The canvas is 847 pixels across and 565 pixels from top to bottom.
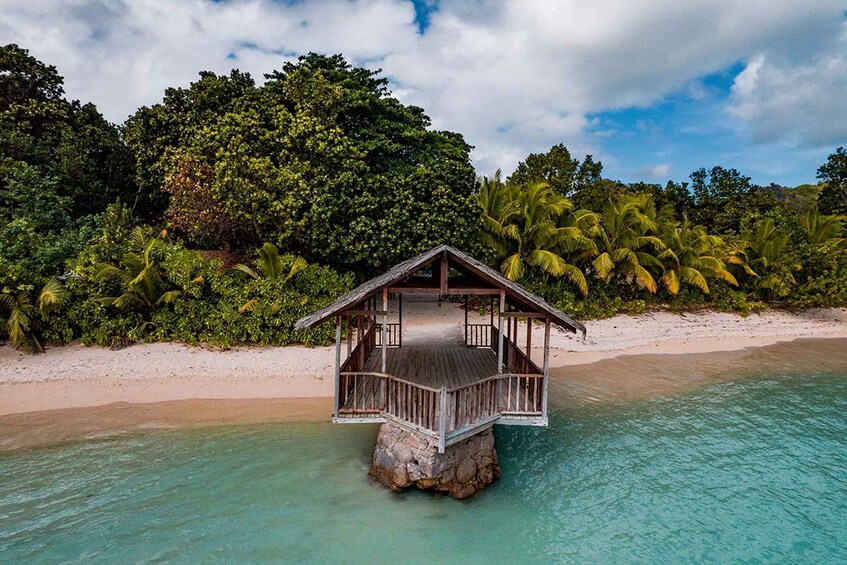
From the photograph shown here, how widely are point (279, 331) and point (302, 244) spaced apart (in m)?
4.59

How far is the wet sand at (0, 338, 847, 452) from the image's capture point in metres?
Answer: 10.2

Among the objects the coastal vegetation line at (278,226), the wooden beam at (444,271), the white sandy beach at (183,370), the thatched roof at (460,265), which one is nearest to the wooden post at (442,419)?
the wooden beam at (444,271)

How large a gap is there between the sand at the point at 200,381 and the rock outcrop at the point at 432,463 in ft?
12.4

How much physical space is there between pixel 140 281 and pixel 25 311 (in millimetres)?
3124

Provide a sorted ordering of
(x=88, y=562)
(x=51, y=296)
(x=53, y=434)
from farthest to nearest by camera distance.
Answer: (x=51, y=296) → (x=53, y=434) → (x=88, y=562)

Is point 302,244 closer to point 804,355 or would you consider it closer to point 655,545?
point 655,545

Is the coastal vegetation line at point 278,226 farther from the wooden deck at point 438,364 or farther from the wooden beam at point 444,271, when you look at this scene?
the wooden beam at point 444,271

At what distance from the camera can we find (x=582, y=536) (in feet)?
22.8

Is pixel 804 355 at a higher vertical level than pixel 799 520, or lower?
higher

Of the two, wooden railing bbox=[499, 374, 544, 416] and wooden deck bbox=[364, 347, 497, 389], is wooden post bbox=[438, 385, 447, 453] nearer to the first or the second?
wooden railing bbox=[499, 374, 544, 416]

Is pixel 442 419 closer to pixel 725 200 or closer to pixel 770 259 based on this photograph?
pixel 770 259

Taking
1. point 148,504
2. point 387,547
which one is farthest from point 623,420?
point 148,504

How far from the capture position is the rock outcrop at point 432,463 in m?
7.40

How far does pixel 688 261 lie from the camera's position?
837 inches
